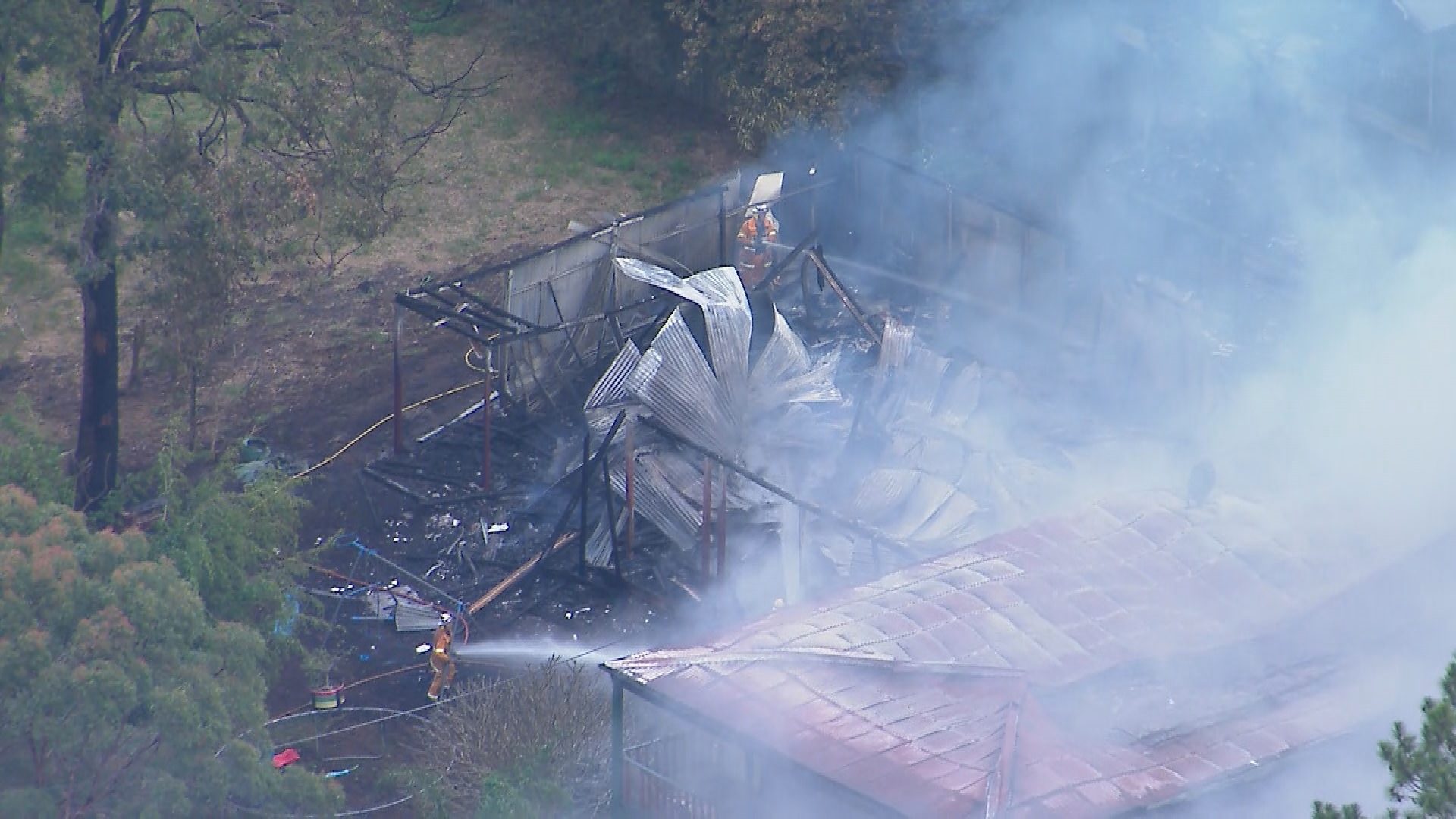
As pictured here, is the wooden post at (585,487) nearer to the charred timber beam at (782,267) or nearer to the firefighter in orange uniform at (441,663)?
the firefighter in orange uniform at (441,663)

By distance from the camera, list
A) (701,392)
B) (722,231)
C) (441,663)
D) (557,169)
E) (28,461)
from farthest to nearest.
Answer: (557,169), (722,231), (701,392), (441,663), (28,461)

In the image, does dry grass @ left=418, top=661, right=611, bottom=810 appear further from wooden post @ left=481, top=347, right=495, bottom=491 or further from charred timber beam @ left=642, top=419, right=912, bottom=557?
wooden post @ left=481, top=347, right=495, bottom=491

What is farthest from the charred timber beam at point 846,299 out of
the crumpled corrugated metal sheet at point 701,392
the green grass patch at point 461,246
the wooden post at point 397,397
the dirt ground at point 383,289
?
the green grass patch at point 461,246

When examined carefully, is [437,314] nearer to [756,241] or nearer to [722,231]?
[722,231]

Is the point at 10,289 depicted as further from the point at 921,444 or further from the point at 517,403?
the point at 921,444

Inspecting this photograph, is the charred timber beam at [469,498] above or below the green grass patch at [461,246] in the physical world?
below

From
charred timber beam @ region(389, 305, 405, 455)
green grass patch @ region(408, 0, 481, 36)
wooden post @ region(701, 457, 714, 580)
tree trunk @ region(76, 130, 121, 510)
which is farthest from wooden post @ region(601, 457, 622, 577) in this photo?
green grass patch @ region(408, 0, 481, 36)

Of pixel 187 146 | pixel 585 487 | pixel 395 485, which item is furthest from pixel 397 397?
pixel 187 146
